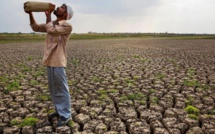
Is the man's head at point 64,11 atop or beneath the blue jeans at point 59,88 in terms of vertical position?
atop

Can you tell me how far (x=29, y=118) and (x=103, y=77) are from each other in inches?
129

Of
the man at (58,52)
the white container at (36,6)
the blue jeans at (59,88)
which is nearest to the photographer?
the white container at (36,6)

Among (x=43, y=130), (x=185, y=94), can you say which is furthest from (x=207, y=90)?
(x=43, y=130)

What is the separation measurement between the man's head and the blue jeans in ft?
2.16

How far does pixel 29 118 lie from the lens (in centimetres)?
359

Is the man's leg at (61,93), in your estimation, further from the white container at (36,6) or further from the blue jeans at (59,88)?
the white container at (36,6)

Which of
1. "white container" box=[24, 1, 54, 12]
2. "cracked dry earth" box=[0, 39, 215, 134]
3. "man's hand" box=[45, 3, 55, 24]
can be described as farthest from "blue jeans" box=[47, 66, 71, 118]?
"white container" box=[24, 1, 54, 12]

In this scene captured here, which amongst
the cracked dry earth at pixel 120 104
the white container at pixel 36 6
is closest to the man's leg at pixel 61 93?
the cracked dry earth at pixel 120 104

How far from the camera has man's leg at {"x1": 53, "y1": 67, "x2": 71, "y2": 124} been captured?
3.31 metres

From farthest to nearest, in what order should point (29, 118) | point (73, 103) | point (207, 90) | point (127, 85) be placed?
point (127, 85) → point (207, 90) → point (73, 103) → point (29, 118)

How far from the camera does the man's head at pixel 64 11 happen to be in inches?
124

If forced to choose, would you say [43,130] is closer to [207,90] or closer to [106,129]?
[106,129]

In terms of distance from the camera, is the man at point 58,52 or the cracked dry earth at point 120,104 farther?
the cracked dry earth at point 120,104

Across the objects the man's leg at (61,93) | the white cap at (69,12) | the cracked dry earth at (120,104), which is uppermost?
the white cap at (69,12)
